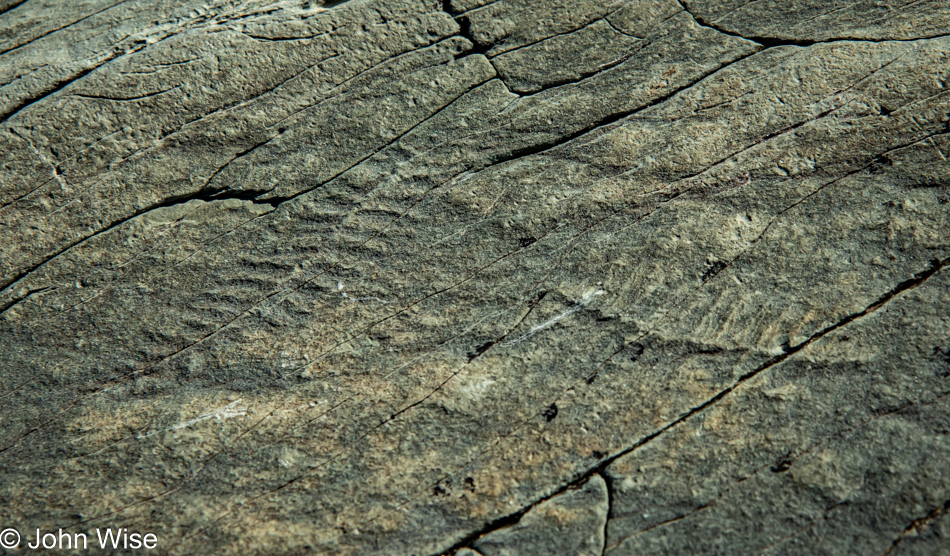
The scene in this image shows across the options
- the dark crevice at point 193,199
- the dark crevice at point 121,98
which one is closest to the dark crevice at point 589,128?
the dark crevice at point 193,199

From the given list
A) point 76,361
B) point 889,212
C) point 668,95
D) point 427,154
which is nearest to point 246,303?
point 76,361

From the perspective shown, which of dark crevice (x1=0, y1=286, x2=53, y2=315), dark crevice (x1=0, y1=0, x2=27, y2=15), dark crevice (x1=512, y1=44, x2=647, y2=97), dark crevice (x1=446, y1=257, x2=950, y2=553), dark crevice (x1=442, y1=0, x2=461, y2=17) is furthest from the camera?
dark crevice (x1=0, y1=0, x2=27, y2=15)

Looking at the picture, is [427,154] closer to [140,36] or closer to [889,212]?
[140,36]

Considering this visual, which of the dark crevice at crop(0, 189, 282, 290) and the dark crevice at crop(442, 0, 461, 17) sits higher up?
the dark crevice at crop(442, 0, 461, 17)

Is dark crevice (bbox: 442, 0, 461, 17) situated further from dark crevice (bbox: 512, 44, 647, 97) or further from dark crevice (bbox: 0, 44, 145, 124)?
dark crevice (bbox: 0, 44, 145, 124)

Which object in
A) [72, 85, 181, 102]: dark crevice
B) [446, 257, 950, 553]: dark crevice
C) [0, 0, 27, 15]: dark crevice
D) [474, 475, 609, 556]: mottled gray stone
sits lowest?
[474, 475, 609, 556]: mottled gray stone

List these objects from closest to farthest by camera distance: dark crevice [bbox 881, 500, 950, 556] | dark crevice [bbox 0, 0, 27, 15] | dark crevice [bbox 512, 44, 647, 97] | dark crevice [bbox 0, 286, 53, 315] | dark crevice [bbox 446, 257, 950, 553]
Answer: dark crevice [bbox 881, 500, 950, 556]
dark crevice [bbox 446, 257, 950, 553]
dark crevice [bbox 0, 286, 53, 315]
dark crevice [bbox 512, 44, 647, 97]
dark crevice [bbox 0, 0, 27, 15]

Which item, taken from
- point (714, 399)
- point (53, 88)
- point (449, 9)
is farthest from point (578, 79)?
point (53, 88)

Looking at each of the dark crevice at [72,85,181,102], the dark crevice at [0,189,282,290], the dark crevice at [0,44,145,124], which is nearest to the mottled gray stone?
the dark crevice at [0,189,282,290]
